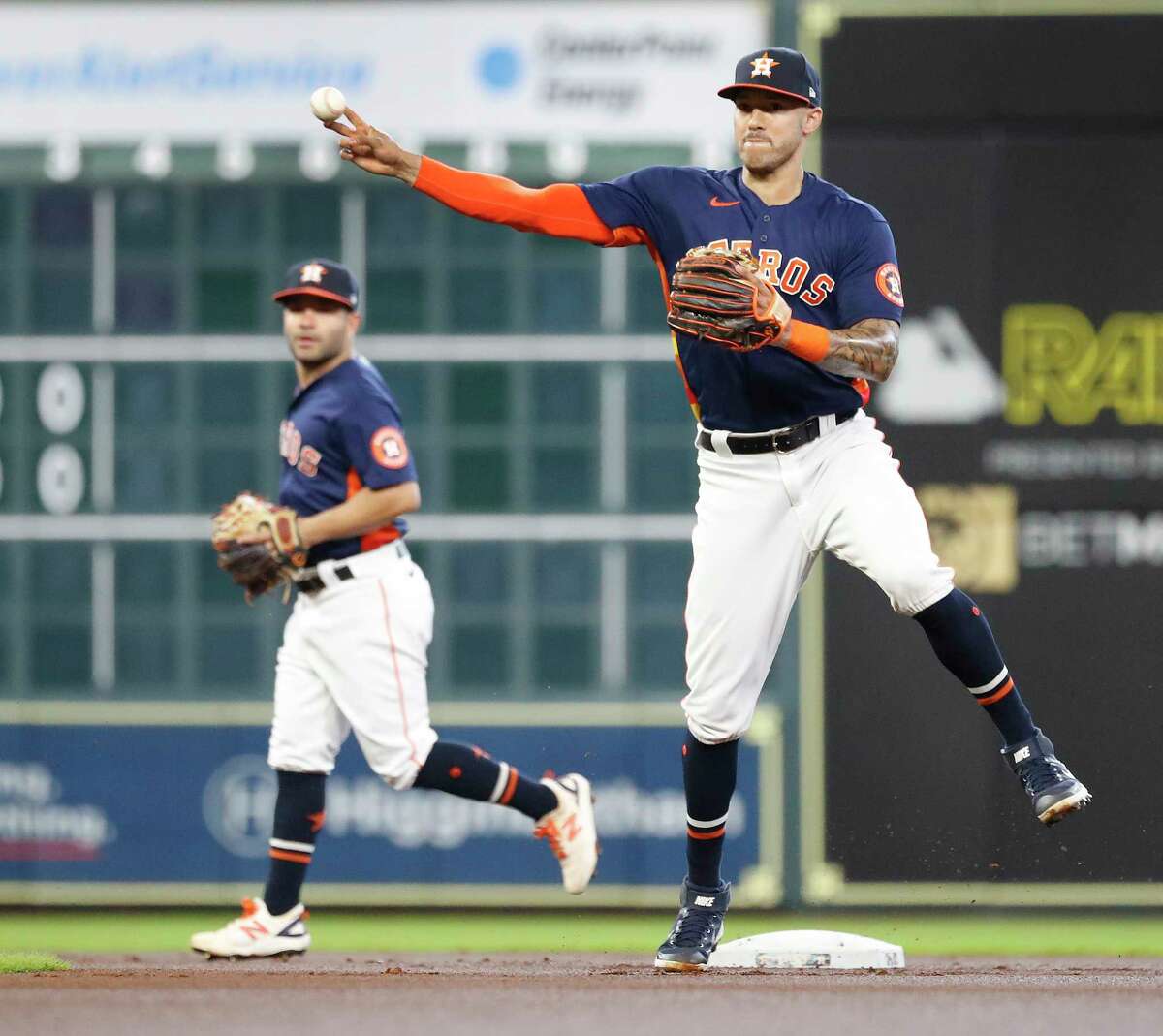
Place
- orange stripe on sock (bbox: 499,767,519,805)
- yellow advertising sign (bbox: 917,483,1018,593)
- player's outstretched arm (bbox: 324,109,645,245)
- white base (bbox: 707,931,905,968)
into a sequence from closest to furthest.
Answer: player's outstretched arm (bbox: 324,109,645,245), white base (bbox: 707,931,905,968), orange stripe on sock (bbox: 499,767,519,805), yellow advertising sign (bbox: 917,483,1018,593)

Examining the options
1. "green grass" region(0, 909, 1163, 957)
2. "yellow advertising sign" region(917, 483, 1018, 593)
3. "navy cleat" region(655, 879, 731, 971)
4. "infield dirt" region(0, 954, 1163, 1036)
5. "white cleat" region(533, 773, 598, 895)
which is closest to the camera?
"infield dirt" region(0, 954, 1163, 1036)

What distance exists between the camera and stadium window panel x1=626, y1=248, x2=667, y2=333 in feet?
26.9

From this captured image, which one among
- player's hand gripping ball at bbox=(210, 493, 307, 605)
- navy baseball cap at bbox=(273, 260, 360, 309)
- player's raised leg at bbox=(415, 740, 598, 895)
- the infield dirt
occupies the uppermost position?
navy baseball cap at bbox=(273, 260, 360, 309)

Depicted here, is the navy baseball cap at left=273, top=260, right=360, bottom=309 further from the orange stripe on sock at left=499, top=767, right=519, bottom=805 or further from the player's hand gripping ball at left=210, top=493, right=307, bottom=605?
the orange stripe on sock at left=499, top=767, right=519, bottom=805

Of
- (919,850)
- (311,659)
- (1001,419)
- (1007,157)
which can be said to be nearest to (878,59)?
(1007,157)

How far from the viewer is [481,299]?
824 centimetres

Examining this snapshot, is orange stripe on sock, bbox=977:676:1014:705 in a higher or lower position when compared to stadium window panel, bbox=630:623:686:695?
higher

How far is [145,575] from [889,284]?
395 cm

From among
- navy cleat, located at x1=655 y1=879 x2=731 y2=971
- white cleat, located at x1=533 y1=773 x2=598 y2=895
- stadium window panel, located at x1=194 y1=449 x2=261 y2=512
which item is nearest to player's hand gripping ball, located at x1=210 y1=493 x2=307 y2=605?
white cleat, located at x1=533 y1=773 x2=598 y2=895

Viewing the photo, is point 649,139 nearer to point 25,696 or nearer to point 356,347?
point 356,347

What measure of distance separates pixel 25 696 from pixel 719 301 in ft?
14.0

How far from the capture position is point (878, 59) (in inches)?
325

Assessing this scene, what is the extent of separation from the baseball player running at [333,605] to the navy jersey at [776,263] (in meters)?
1.20

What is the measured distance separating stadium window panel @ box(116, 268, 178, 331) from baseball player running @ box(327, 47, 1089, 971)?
3.25m
